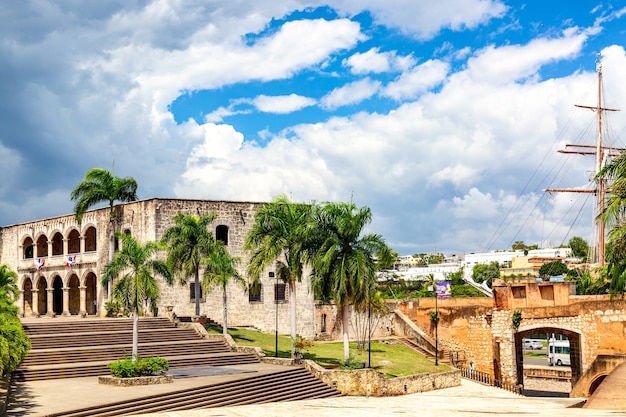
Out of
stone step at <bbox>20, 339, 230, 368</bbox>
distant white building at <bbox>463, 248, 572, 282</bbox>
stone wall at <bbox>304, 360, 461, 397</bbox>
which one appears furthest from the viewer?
distant white building at <bbox>463, 248, 572, 282</bbox>

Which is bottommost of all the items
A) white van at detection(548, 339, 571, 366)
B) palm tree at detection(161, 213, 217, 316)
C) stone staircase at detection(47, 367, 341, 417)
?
white van at detection(548, 339, 571, 366)

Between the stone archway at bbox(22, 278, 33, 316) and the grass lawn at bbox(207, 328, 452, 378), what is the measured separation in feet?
64.0

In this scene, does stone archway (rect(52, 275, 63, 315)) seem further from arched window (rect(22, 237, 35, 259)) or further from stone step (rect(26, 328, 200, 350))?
stone step (rect(26, 328, 200, 350))

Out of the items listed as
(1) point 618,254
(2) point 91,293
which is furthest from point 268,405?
(2) point 91,293

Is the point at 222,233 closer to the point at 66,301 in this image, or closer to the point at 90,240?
the point at 90,240

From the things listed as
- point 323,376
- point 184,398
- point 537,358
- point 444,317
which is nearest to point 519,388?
point 444,317

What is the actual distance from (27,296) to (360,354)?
27.8 m

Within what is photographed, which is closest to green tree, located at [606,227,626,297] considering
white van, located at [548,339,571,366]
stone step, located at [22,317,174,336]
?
stone step, located at [22,317,174,336]

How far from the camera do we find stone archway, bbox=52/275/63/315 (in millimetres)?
50594

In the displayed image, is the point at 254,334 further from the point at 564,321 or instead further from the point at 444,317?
the point at 564,321

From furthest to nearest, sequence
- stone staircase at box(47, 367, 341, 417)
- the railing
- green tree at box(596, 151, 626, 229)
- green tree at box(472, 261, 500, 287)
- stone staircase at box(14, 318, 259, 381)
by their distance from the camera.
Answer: green tree at box(472, 261, 500, 287), the railing, stone staircase at box(14, 318, 259, 381), stone staircase at box(47, 367, 341, 417), green tree at box(596, 151, 626, 229)

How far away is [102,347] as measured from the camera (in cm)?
2930

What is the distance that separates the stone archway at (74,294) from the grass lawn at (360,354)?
15523 mm

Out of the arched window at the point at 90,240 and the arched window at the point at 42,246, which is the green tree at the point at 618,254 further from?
the arched window at the point at 42,246
